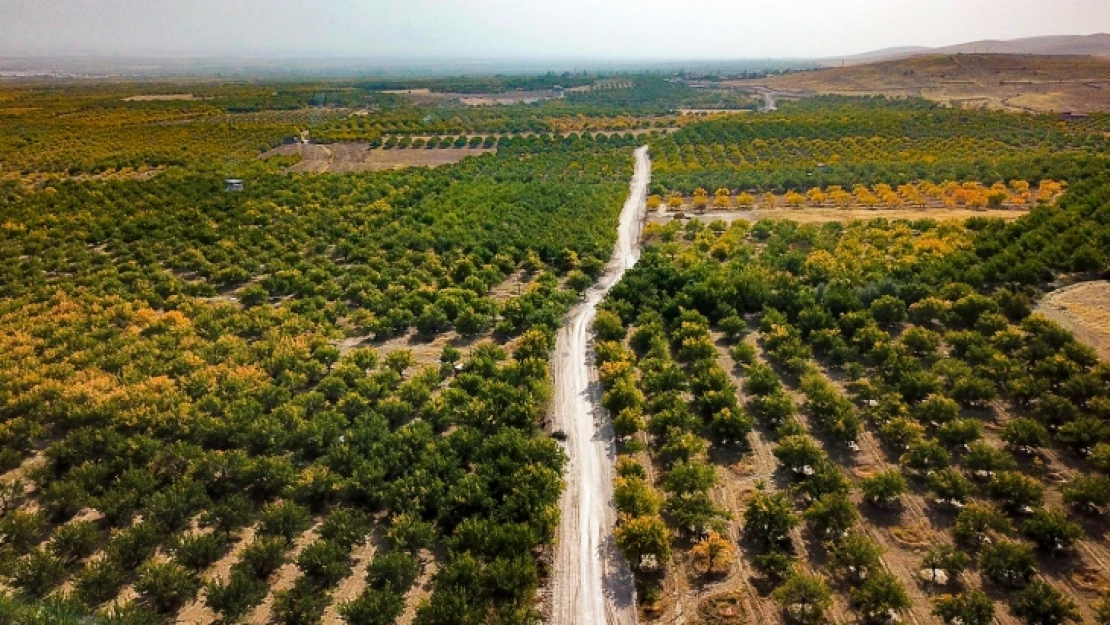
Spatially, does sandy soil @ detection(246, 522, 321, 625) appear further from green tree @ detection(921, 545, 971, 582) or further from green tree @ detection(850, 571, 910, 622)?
green tree @ detection(921, 545, 971, 582)

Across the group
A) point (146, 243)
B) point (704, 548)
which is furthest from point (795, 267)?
point (146, 243)

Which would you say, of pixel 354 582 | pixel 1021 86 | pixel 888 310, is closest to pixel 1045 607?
pixel 888 310

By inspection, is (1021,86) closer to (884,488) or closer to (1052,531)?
(1052,531)

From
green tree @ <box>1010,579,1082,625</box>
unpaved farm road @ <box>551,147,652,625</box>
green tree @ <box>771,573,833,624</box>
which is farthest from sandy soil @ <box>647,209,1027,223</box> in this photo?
green tree @ <box>771,573,833,624</box>

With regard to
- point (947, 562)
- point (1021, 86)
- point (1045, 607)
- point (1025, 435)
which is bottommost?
point (1045, 607)

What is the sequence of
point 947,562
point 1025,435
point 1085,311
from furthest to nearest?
point 1085,311 → point 1025,435 → point 947,562

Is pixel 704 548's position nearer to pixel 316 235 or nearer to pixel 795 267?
pixel 795 267

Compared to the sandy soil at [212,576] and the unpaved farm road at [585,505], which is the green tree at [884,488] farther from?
the sandy soil at [212,576]
